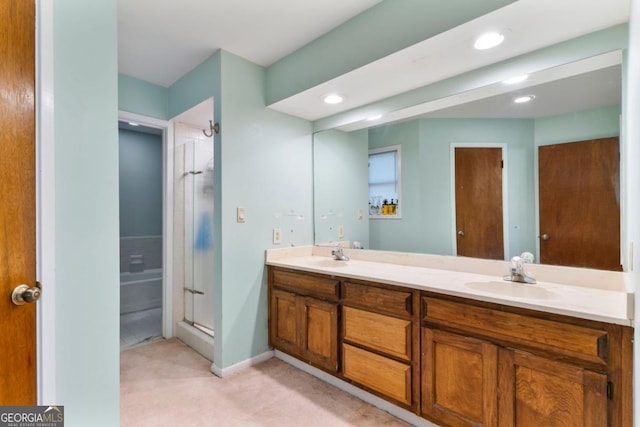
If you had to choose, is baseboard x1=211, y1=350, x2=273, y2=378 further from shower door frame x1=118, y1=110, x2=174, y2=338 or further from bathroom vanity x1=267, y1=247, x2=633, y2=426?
shower door frame x1=118, y1=110, x2=174, y2=338

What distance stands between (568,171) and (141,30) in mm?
2820

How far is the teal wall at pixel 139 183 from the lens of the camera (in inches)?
163

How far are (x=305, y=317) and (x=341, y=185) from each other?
1217 mm

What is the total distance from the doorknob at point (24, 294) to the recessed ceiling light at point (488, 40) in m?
2.15

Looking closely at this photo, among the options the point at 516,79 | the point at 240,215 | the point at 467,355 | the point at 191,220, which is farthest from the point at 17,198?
the point at 516,79

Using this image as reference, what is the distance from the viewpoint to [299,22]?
1.98m

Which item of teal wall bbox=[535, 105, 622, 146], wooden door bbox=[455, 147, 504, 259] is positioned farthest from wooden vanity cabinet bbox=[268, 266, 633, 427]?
teal wall bbox=[535, 105, 622, 146]

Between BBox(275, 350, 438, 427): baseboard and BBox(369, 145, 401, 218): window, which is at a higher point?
BBox(369, 145, 401, 218): window

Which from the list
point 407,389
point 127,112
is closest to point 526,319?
point 407,389

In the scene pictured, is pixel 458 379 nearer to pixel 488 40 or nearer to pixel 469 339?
pixel 469 339

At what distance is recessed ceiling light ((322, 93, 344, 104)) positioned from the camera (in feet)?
7.76

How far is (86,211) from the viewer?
1126mm

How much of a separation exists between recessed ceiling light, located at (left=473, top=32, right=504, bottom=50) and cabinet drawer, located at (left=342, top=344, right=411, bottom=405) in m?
1.78

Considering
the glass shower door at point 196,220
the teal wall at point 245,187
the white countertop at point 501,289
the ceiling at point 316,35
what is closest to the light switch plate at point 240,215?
the teal wall at point 245,187
